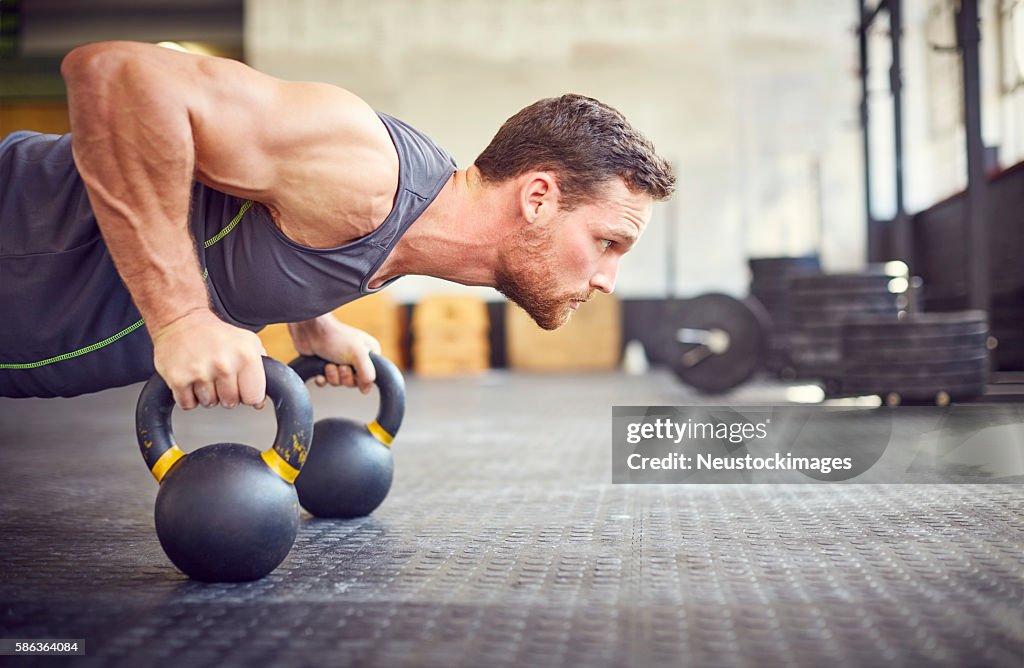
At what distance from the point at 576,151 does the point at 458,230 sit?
0.21m

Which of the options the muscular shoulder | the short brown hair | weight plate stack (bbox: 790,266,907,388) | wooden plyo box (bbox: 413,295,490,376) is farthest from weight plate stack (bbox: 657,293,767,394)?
the muscular shoulder

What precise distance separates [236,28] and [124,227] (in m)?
8.28

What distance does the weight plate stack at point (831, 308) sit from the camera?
3658mm

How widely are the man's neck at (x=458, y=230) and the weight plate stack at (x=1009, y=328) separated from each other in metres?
3.56

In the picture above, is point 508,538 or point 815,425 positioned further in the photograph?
point 815,425

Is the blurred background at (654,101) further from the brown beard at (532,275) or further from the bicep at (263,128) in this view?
the bicep at (263,128)

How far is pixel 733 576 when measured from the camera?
1.17 m

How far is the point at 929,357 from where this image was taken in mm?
3184

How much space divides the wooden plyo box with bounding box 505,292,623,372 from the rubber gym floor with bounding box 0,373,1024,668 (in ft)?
16.8

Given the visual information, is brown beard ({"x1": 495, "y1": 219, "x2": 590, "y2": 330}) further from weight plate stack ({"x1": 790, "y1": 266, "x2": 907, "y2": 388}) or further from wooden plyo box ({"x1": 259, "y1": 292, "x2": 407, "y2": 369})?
wooden plyo box ({"x1": 259, "y1": 292, "x2": 407, "y2": 369})

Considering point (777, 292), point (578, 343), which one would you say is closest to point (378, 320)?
point (578, 343)

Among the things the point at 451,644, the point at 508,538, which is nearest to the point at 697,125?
the point at 508,538

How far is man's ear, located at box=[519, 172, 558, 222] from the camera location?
50.9 inches

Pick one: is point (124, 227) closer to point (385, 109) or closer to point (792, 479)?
point (792, 479)
